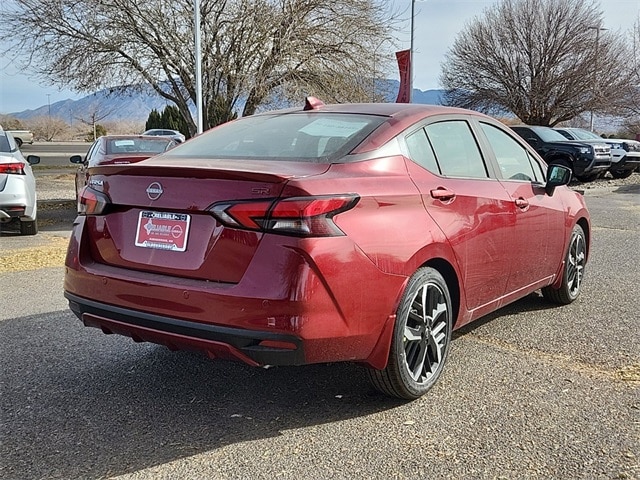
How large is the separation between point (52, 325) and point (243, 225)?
2.65 metres

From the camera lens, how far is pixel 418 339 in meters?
3.41

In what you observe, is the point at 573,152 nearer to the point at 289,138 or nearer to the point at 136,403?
the point at 289,138

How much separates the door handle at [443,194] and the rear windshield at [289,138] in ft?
1.59

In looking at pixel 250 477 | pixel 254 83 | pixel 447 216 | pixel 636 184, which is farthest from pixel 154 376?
pixel 636 184

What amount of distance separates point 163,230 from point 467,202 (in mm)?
1783

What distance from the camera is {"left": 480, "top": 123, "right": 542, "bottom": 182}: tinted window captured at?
14.7 feet

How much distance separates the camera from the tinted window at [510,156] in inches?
176

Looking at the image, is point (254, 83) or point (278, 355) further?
point (254, 83)

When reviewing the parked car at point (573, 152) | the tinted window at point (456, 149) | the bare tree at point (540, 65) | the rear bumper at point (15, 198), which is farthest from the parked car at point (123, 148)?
the bare tree at point (540, 65)

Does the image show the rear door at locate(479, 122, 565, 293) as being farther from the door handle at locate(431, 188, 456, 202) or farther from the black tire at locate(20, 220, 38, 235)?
the black tire at locate(20, 220, 38, 235)

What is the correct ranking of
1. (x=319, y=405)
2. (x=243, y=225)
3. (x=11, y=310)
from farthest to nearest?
(x=11, y=310) < (x=319, y=405) < (x=243, y=225)

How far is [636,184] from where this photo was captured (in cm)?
2025

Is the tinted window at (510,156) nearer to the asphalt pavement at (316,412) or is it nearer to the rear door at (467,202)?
the rear door at (467,202)

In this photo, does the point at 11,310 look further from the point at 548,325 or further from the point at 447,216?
the point at 548,325
